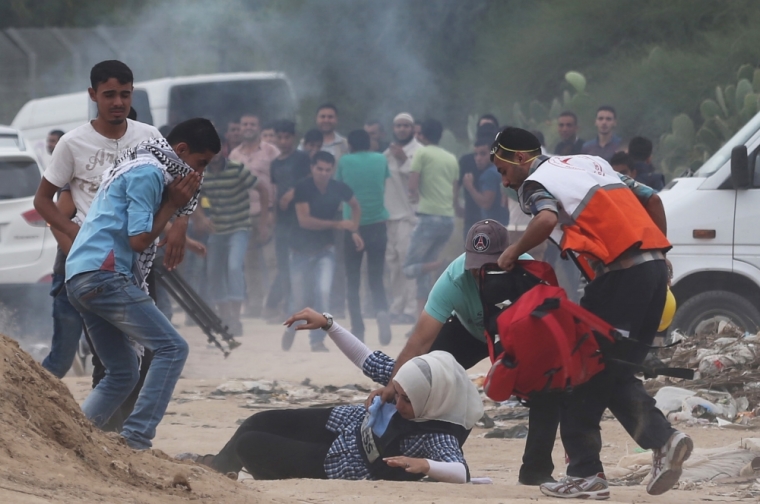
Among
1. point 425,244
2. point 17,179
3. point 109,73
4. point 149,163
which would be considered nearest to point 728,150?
point 425,244

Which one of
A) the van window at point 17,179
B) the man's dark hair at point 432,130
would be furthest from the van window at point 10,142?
the man's dark hair at point 432,130

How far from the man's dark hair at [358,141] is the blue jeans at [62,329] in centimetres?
694

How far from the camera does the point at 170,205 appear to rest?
198 inches

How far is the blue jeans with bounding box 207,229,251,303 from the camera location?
12.0 metres

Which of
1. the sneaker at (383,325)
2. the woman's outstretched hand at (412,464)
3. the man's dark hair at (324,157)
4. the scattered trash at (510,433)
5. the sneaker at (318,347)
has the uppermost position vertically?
the man's dark hair at (324,157)

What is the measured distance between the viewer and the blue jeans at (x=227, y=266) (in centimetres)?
1197

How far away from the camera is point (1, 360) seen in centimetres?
427

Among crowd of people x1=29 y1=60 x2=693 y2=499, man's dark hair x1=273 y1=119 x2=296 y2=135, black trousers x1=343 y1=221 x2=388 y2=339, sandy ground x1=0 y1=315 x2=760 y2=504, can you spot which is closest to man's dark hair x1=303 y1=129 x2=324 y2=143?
man's dark hair x1=273 y1=119 x2=296 y2=135

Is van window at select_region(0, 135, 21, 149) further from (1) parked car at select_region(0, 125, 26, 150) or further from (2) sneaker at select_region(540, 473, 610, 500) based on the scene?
(2) sneaker at select_region(540, 473, 610, 500)

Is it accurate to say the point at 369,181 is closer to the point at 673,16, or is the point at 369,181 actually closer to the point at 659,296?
the point at 659,296

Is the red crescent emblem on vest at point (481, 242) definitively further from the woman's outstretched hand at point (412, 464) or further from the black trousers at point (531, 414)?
the woman's outstretched hand at point (412, 464)

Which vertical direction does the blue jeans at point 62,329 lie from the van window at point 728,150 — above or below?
below

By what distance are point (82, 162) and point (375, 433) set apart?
1.76 metres

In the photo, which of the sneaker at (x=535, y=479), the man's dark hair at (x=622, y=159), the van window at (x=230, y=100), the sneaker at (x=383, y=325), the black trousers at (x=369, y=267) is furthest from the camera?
the van window at (x=230, y=100)
